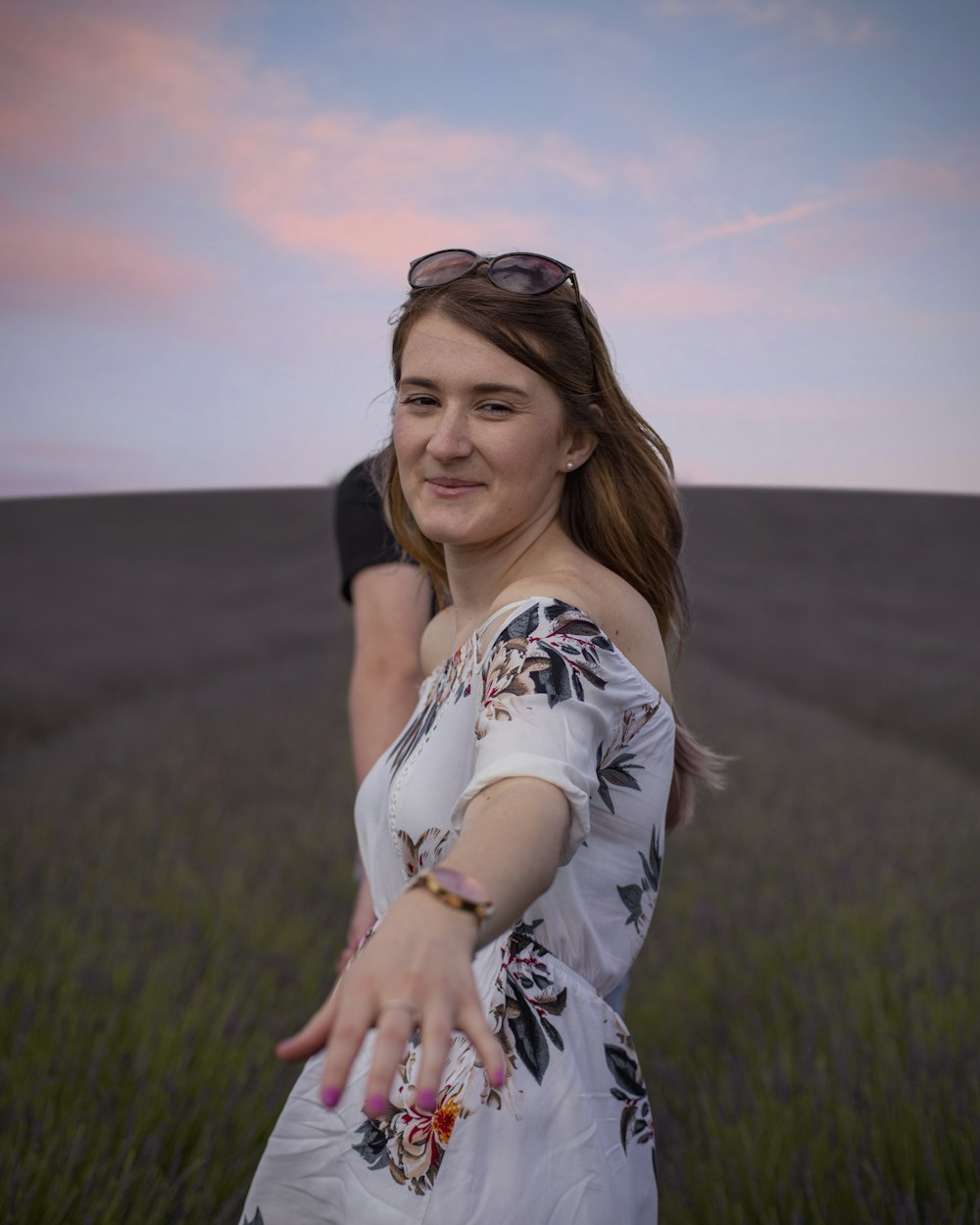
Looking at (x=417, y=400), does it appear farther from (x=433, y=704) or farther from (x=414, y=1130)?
(x=414, y=1130)

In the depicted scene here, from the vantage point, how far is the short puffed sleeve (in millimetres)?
974

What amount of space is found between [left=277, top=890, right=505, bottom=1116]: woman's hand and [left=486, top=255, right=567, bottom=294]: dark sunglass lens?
93cm

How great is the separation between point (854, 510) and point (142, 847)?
24988mm

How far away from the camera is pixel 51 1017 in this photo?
2.90 m

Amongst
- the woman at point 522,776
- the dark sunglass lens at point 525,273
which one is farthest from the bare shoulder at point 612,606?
the dark sunglass lens at point 525,273

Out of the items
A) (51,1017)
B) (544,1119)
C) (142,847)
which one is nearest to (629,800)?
(544,1119)

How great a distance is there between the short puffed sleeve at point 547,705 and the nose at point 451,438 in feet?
0.98

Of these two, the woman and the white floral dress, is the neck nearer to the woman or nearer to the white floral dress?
the woman

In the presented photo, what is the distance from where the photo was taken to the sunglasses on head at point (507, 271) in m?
1.43

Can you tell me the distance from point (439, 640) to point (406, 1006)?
1.19 metres

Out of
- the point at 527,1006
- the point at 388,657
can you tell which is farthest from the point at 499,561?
the point at 388,657

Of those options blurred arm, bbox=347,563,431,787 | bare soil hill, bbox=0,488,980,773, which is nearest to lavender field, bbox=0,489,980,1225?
bare soil hill, bbox=0,488,980,773

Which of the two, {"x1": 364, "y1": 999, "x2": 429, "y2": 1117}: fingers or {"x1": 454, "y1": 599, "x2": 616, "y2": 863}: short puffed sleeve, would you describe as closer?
{"x1": 364, "y1": 999, "x2": 429, "y2": 1117}: fingers

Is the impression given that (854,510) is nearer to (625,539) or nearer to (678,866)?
(678,866)
